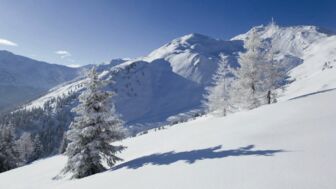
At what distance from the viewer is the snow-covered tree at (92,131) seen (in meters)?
18.5

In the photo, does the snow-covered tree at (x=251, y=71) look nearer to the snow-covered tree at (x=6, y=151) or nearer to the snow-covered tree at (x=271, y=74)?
the snow-covered tree at (x=271, y=74)

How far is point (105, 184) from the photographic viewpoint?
1105 centimetres

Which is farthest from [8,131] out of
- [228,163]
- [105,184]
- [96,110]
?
[228,163]

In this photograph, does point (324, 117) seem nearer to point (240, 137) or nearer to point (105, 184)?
point (240, 137)

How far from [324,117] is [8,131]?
46208 mm

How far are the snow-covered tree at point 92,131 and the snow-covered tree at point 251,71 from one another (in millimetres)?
20213

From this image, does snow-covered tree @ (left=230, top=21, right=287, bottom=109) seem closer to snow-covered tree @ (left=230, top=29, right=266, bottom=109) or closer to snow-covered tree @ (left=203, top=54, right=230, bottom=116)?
snow-covered tree @ (left=230, top=29, right=266, bottom=109)

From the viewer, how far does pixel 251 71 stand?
3447 centimetres

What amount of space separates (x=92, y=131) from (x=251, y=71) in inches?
878

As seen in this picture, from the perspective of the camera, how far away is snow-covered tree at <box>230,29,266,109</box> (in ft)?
113

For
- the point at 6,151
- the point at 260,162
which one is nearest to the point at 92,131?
the point at 260,162

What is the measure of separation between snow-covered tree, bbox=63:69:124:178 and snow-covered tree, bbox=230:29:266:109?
796 inches

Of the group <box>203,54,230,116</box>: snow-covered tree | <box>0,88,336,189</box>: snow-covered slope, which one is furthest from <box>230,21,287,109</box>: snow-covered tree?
<box>0,88,336,189</box>: snow-covered slope

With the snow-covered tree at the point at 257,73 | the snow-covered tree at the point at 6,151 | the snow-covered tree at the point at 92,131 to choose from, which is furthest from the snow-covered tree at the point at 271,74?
the snow-covered tree at the point at 6,151
